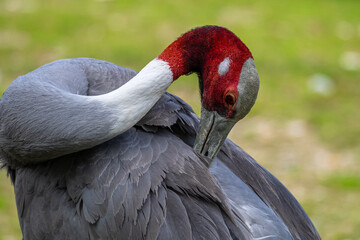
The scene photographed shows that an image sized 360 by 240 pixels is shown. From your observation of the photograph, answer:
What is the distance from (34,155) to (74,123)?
33 centimetres

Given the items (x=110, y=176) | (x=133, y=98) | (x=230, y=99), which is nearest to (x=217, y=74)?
(x=230, y=99)

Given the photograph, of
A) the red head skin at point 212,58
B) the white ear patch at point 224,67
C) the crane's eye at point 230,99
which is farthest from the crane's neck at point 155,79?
the crane's eye at point 230,99

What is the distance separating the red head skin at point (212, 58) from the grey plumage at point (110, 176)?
0.24 m

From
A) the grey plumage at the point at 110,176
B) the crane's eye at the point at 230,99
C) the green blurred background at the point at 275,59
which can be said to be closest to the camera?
the grey plumage at the point at 110,176

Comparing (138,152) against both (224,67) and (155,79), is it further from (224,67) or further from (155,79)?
(224,67)

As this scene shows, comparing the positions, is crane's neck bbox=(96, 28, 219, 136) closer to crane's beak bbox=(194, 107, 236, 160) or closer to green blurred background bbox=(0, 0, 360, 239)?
crane's beak bbox=(194, 107, 236, 160)

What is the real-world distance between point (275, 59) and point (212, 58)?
5.82m

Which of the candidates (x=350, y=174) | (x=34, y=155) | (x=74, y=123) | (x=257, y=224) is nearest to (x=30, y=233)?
(x=34, y=155)

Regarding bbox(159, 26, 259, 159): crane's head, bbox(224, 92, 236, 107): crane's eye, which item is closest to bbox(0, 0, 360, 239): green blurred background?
bbox(159, 26, 259, 159): crane's head

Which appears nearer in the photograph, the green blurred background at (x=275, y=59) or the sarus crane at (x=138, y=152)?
the sarus crane at (x=138, y=152)

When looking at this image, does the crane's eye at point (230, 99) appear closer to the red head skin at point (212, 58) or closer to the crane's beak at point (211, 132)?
the red head skin at point (212, 58)

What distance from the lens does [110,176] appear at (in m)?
3.42

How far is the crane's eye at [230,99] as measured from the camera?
3.52 metres

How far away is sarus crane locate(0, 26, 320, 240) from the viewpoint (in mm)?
3395
